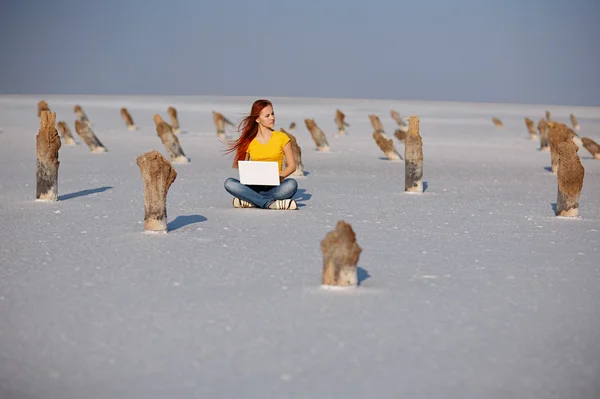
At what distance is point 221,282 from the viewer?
7.12m

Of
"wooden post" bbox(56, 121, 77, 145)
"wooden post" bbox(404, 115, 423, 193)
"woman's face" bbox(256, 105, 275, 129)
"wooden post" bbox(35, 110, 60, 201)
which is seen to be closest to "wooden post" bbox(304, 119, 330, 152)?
"wooden post" bbox(56, 121, 77, 145)

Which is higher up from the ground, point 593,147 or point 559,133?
point 593,147

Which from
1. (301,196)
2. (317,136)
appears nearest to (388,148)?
(317,136)

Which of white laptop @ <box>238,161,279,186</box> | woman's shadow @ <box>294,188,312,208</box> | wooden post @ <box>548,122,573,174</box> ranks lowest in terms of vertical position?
woman's shadow @ <box>294,188,312,208</box>

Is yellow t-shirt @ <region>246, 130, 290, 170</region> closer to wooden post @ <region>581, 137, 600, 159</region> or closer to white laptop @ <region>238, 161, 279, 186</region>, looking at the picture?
white laptop @ <region>238, 161, 279, 186</region>

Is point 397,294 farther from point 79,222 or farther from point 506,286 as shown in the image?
point 79,222

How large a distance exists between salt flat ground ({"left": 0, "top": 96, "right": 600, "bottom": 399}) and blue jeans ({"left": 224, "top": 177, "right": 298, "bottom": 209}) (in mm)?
253

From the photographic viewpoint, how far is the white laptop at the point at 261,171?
35.3 feet

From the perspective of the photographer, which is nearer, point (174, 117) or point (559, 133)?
point (559, 133)

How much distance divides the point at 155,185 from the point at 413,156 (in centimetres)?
475

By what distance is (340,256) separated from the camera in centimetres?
667

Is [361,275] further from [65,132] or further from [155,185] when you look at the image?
[65,132]

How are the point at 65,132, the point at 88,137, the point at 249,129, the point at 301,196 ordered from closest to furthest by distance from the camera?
the point at 249,129
the point at 301,196
the point at 88,137
the point at 65,132

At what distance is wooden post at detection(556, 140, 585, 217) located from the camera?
35.1 feet
